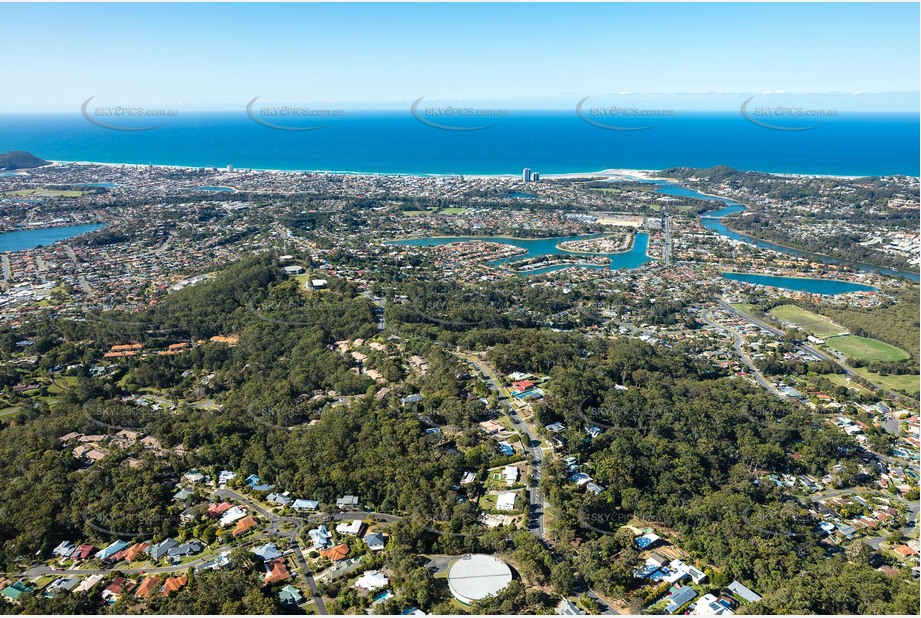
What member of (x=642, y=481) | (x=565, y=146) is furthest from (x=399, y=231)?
(x=565, y=146)

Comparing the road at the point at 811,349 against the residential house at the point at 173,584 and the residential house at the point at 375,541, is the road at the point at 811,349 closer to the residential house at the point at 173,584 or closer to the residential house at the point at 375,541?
the residential house at the point at 375,541

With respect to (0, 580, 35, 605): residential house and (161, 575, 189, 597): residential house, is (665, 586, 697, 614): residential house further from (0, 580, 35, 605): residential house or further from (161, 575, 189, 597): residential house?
(0, 580, 35, 605): residential house

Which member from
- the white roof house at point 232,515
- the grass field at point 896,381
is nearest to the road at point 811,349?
the grass field at point 896,381

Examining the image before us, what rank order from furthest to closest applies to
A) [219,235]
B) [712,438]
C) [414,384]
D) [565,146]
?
[565,146], [219,235], [414,384], [712,438]

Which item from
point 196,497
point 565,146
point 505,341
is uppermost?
point 565,146

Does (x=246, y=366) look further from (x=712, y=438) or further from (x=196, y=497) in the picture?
(x=712, y=438)
